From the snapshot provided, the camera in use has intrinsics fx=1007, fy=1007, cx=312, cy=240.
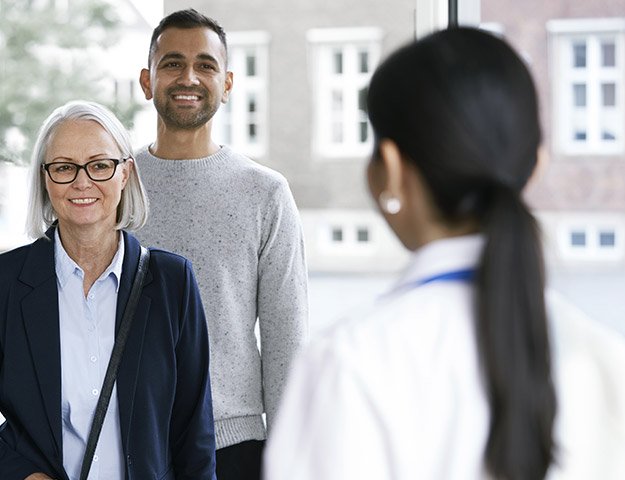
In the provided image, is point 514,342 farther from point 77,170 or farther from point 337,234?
point 337,234

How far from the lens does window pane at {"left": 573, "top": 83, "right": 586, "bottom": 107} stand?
10812 mm

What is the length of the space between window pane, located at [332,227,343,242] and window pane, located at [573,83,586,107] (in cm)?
325

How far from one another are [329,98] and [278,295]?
35.0 feet

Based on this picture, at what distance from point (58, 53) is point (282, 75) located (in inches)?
108

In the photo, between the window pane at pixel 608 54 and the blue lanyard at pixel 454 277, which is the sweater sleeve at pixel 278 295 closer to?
the blue lanyard at pixel 454 277

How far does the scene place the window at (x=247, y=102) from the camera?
41.9 ft

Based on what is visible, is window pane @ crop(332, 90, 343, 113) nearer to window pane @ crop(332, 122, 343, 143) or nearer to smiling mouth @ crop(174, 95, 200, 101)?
window pane @ crop(332, 122, 343, 143)

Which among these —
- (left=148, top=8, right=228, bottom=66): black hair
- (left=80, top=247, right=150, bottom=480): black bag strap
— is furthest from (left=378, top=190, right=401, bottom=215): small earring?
(left=148, top=8, right=228, bottom=66): black hair

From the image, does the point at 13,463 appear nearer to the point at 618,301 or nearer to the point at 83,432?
the point at 83,432

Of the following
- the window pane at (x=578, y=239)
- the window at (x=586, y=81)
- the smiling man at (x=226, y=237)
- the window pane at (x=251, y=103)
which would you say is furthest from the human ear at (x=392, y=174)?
the window pane at (x=251, y=103)

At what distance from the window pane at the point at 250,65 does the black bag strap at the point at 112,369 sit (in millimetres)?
11483

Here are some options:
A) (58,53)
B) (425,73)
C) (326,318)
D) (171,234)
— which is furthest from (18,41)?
(425,73)

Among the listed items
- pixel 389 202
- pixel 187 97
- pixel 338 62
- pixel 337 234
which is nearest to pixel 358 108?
pixel 338 62

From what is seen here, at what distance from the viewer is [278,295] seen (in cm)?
208
